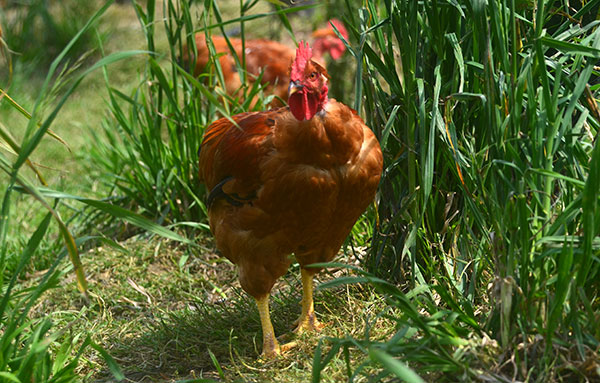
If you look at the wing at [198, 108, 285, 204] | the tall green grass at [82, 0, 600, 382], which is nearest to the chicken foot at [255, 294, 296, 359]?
the tall green grass at [82, 0, 600, 382]

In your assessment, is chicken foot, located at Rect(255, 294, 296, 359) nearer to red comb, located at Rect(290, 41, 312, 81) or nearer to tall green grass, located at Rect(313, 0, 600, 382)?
tall green grass, located at Rect(313, 0, 600, 382)

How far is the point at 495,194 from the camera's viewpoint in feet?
6.07

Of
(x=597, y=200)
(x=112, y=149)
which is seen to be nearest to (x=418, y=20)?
(x=597, y=200)

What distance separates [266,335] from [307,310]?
0.77 ft

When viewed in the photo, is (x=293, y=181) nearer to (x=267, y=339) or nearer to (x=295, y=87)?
(x=295, y=87)

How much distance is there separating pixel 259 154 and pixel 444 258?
790 millimetres

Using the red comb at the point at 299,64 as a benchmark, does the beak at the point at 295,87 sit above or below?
below

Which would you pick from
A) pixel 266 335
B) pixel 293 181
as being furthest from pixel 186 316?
pixel 293 181

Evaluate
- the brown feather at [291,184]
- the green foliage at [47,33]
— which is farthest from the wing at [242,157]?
the green foliage at [47,33]

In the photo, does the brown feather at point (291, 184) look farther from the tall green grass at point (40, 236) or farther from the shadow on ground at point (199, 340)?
the tall green grass at point (40, 236)

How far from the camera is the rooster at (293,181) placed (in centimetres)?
214

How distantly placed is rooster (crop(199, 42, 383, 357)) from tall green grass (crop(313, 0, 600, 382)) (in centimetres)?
21

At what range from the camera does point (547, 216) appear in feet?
5.71

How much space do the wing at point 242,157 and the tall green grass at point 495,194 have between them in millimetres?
395
